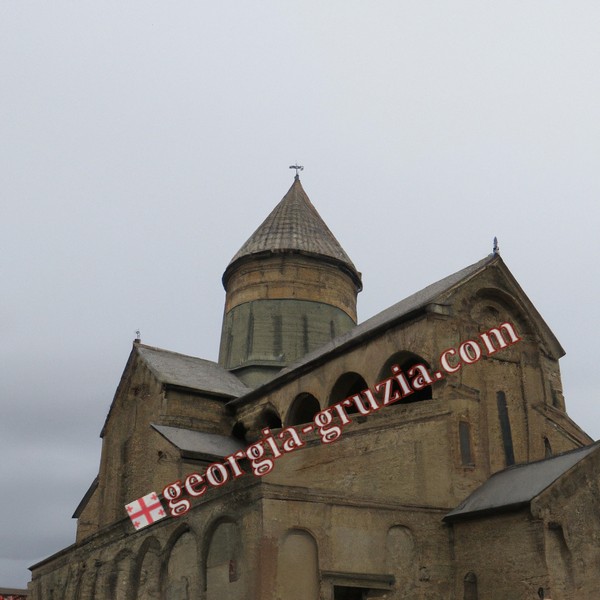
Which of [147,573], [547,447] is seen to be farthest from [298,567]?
[547,447]

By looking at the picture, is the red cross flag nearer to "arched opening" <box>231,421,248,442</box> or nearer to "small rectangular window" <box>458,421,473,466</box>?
"arched opening" <box>231,421,248,442</box>

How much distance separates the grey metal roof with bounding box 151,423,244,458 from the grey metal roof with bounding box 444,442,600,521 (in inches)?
326

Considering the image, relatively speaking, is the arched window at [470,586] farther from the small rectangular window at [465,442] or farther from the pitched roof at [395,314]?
the pitched roof at [395,314]

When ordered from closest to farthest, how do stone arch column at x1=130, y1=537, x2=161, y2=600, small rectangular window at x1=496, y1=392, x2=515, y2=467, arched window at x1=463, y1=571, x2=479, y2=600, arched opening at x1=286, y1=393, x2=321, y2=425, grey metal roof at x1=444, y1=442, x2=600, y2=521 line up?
1. grey metal roof at x1=444, y1=442, x2=600, y2=521
2. arched window at x1=463, y1=571, x2=479, y2=600
3. stone arch column at x1=130, y1=537, x2=161, y2=600
4. small rectangular window at x1=496, y1=392, x2=515, y2=467
5. arched opening at x1=286, y1=393, x2=321, y2=425

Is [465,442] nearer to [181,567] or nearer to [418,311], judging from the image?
[418,311]

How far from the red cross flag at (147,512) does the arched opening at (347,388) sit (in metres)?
5.32

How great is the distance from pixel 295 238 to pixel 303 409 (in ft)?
32.1

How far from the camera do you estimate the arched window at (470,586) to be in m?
16.6

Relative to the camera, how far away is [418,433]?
60.3 ft

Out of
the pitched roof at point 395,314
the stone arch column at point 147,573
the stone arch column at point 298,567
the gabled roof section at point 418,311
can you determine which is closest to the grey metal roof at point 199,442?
the pitched roof at point 395,314

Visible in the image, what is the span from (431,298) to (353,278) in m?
13.6

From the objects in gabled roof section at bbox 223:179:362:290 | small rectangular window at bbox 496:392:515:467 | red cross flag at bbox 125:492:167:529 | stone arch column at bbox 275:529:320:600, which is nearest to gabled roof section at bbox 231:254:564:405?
small rectangular window at bbox 496:392:515:467

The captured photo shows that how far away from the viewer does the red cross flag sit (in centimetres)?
1986

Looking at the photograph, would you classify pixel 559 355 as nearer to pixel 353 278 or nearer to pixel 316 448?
pixel 316 448
